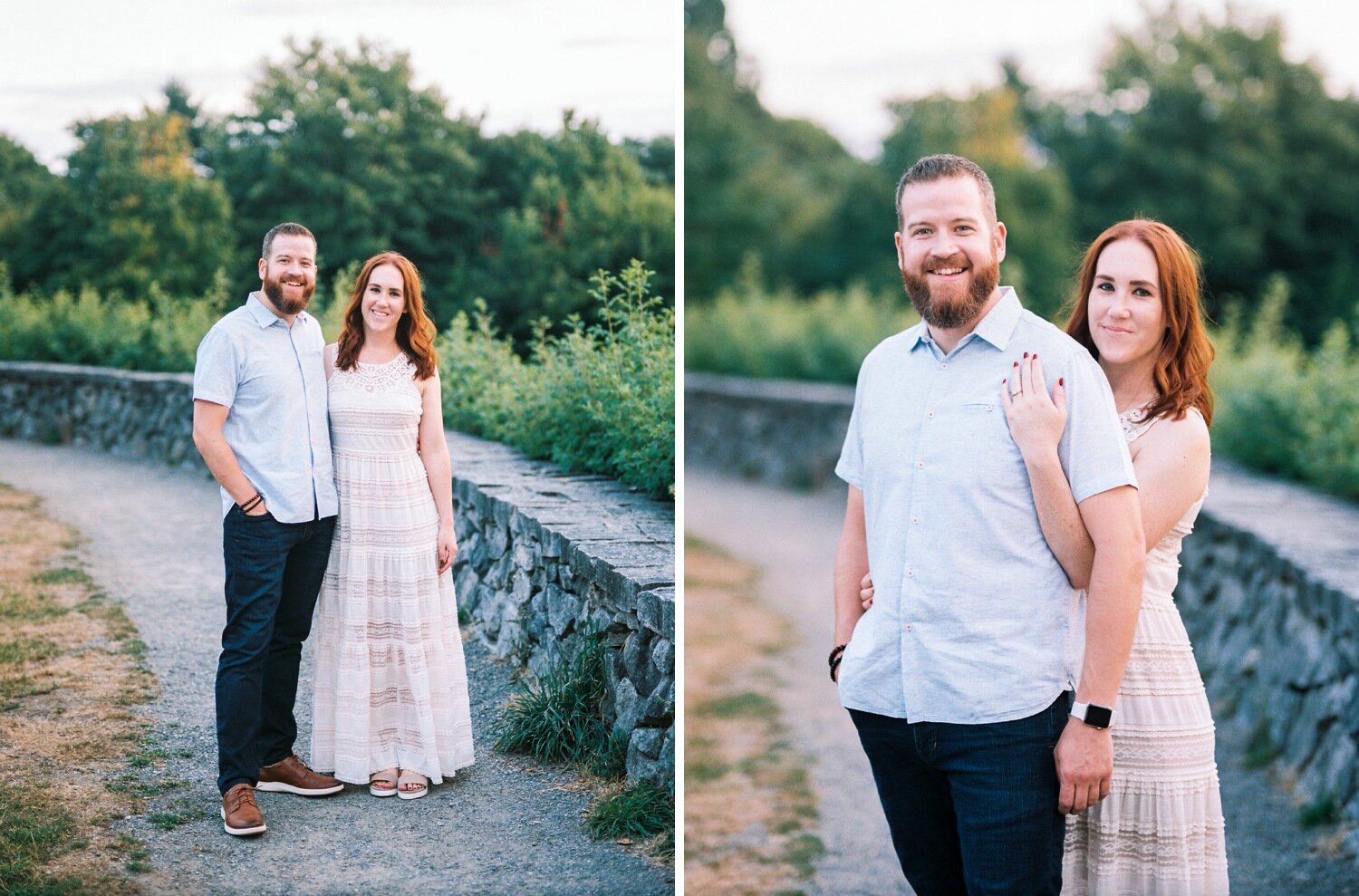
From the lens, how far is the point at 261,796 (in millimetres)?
3135

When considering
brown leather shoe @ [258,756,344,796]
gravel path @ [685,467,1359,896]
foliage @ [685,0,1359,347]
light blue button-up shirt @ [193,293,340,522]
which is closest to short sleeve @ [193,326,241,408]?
light blue button-up shirt @ [193,293,340,522]

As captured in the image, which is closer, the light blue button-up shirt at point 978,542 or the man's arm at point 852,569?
the light blue button-up shirt at point 978,542

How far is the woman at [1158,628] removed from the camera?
2.45m

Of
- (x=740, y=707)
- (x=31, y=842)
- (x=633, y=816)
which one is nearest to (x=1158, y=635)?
(x=633, y=816)

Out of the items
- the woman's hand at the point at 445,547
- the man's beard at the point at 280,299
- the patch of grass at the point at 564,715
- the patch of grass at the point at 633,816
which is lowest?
the patch of grass at the point at 633,816

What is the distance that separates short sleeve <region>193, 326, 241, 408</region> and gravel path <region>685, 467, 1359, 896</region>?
232 cm

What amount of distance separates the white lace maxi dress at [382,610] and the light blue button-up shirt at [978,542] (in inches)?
56.6

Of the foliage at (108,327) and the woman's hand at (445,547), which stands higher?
the foliage at (108,327)

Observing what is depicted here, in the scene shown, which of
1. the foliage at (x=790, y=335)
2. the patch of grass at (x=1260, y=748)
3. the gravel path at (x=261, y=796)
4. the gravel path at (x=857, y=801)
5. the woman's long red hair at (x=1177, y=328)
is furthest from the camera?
the foliage at (x=790, y=335)

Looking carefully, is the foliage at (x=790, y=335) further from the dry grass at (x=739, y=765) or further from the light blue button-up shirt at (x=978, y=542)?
the light blue button-up shirt at (x=978, y=542)

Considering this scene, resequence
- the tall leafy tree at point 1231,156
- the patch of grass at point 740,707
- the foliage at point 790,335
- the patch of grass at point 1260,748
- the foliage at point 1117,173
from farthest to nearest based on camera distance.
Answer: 1. the tall leafy tree at point 1231,156
2. the foliage at point 1117,173
3. the foliage at point 790,335
4. the patch of grass at point 740,707
5. the patch of grass at point 1260,748

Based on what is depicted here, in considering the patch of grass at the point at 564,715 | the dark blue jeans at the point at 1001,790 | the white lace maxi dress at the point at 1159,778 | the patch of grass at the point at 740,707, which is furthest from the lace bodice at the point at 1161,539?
the patch of grass at the point at 740,707

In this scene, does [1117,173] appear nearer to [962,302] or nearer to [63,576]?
[962,302]

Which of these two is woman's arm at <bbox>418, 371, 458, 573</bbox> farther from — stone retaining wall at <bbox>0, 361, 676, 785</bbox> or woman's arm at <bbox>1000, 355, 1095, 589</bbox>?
woman's arm at <bbox>1000, 355, 1095, 589</bbox>
